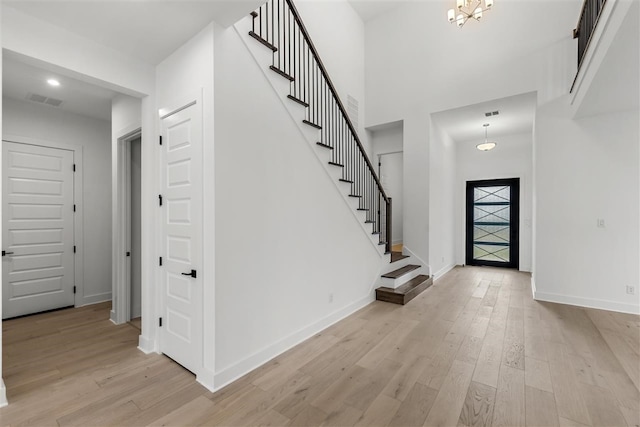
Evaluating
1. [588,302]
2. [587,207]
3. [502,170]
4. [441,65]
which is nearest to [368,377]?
[588,302]

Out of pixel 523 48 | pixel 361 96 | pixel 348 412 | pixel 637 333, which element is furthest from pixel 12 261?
pixel 523 48

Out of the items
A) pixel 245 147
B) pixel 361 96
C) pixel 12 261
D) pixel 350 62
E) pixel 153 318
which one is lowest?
pixel 153 318

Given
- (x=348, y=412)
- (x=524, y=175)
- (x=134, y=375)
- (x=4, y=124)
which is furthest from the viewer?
(x=524, y=175)

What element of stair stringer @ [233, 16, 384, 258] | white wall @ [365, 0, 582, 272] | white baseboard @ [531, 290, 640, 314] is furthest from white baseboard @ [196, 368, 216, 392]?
white baseboard @ [531, 290, 640, 314]

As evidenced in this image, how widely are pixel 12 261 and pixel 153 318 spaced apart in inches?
104

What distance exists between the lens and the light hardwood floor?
78.0 inches

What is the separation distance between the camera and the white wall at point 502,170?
21.8ft

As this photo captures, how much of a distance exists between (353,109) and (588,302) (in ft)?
16.6

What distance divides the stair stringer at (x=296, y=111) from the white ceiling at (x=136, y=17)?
32cm

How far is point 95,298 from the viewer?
14.9 feet

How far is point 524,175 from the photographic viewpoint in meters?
6.68

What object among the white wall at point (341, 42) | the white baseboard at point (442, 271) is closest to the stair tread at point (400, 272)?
the white baseboard at point (442, 271)

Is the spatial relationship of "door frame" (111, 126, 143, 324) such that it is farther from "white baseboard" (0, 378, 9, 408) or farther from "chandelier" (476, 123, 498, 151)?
"chandelier" (476, 123, 498, 151)

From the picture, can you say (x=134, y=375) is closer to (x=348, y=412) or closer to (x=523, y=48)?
(x=348, y=412)
